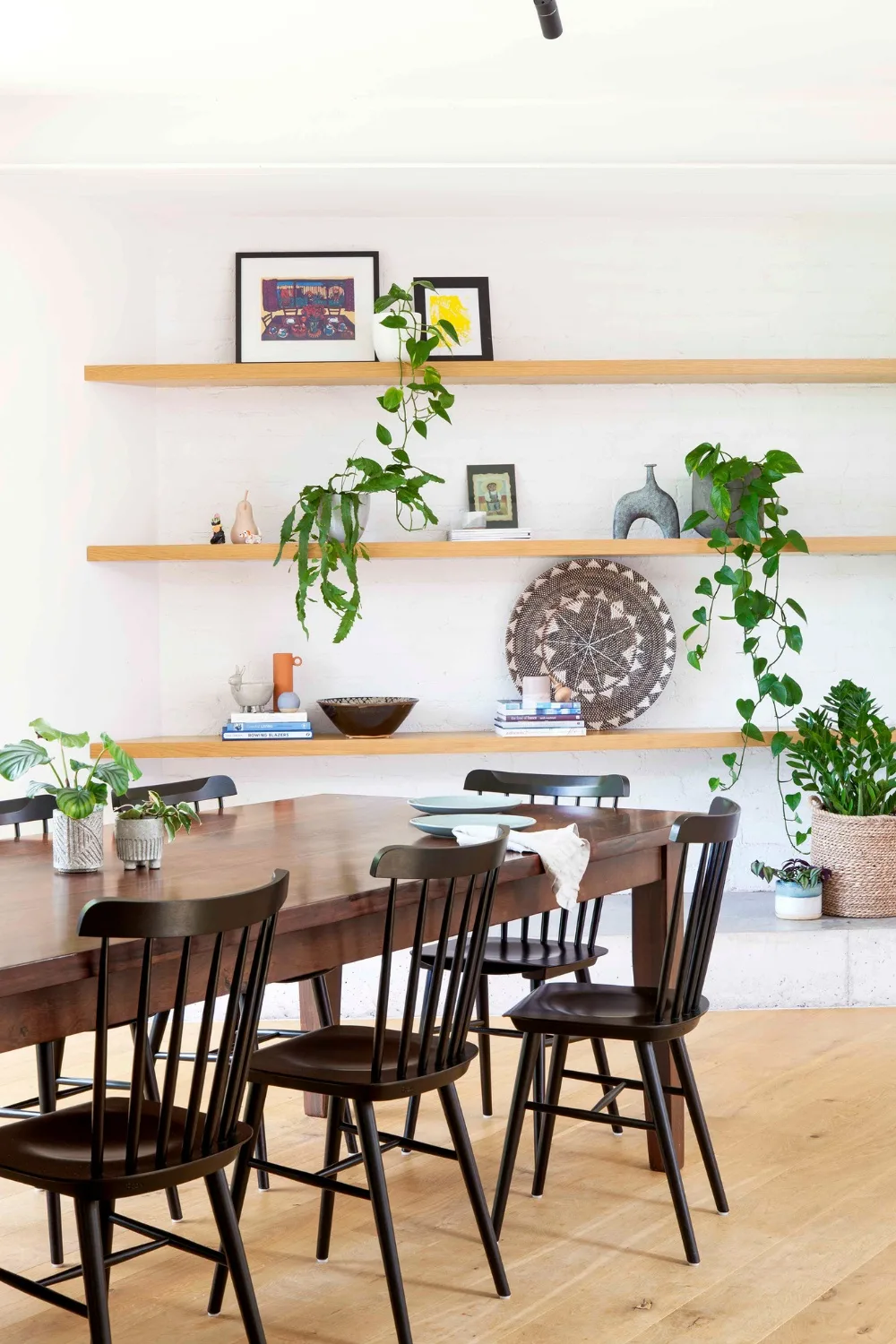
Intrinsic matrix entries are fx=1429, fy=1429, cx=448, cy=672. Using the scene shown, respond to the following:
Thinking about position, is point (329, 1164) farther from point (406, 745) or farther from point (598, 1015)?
point (406, 745)

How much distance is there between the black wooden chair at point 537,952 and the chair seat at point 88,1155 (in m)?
1.03

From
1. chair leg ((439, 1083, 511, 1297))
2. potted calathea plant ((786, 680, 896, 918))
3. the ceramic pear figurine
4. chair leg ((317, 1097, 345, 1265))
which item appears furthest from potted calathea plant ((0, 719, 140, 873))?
potted calathea plant ((786, 680, 896, 918))

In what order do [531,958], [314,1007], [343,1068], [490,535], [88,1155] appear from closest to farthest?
1. [88,1155]
2. [343,1068]
3. [531,958]
4. [314,1007]
5. [490,535]

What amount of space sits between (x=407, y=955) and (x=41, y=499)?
191cm

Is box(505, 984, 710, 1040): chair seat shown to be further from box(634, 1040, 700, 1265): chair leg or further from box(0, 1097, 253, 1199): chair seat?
box(0, 1097, 253, 1199): chair seat

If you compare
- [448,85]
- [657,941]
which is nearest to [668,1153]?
[657,941]

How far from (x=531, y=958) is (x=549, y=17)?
2218 millimetres

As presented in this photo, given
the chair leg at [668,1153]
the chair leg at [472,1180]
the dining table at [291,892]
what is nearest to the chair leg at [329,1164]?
the chair leg at [472,1180]

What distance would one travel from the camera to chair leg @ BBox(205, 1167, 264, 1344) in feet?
6.93

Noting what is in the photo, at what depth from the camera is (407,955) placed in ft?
14.2

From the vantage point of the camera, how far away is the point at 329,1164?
280cm

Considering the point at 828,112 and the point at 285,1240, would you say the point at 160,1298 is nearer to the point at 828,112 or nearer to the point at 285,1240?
the point at 285,1240

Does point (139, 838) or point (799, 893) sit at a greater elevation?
point (139, 838)

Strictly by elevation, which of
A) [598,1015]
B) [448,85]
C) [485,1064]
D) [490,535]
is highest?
[448,85]
